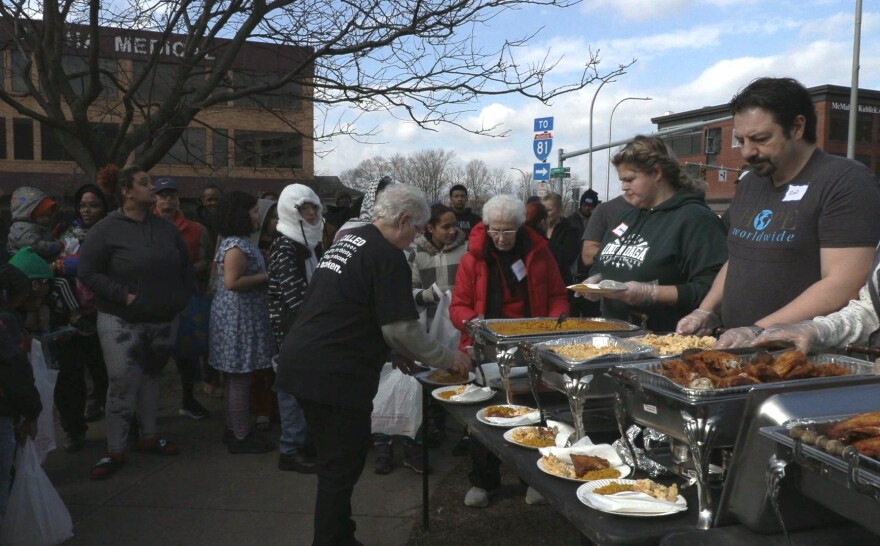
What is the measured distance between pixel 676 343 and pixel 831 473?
1.04 m

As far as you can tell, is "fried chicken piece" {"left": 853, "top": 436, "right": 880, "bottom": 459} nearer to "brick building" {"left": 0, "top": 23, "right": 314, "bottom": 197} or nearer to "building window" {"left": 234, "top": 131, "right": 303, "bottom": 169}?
"brick building" {"left": 0, "top": 23, "right": 314, "bottom": 197}

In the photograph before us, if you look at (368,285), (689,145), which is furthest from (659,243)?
(689,145)

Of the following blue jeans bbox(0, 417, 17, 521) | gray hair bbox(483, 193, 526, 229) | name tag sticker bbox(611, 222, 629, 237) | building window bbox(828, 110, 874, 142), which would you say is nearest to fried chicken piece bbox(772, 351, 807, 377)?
name tag sticker bbox(611, 222, 629, 237)

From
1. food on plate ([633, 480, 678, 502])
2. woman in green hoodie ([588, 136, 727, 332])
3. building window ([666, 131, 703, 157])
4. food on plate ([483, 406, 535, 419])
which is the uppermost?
building window ([666, 131, 703, 157])

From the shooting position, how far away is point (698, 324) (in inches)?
95.8

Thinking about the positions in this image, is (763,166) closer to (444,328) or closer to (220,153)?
(444,328)

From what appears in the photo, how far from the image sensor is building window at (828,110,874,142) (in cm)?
5200

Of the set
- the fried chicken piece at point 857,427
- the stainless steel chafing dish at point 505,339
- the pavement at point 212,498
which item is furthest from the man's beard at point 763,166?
the pavement at point 212,498

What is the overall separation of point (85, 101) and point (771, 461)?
6153 millimetres

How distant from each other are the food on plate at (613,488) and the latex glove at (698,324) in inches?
34.8

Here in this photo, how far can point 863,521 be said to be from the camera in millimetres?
1157

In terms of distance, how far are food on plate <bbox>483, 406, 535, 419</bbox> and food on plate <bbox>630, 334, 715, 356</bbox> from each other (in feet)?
1.49

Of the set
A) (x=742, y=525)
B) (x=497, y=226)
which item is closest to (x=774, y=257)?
(x=742, y=525)

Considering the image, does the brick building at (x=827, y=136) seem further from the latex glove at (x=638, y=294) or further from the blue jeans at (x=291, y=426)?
the latex glove at (x=638, y=294)
